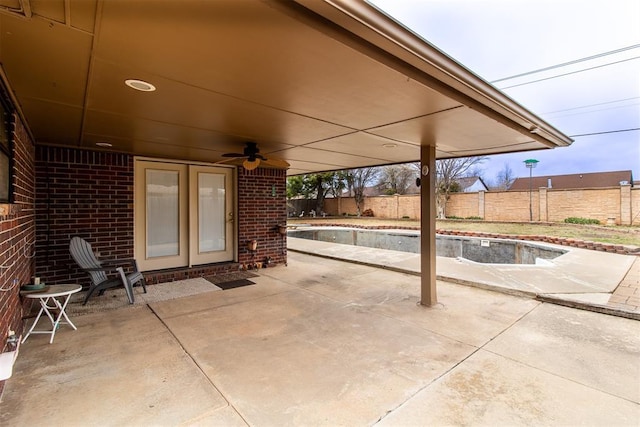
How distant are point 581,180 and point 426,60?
3591 centimetres

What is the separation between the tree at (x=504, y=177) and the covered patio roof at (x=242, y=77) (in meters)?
35.1

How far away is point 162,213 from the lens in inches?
230

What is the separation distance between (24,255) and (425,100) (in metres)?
4.61

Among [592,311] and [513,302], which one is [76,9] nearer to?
[513,302]

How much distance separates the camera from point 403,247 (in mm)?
12547

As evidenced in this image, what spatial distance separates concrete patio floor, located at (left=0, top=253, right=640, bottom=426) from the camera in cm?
201

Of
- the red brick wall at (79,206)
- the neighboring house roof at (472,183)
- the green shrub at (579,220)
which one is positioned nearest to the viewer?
the red brick wall at (79,206)

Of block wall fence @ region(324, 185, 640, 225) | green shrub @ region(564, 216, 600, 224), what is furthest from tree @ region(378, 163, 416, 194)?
green shrub @ region(564, 216, 600, 224)

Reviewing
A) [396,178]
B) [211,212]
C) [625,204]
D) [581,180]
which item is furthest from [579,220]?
[581,180]

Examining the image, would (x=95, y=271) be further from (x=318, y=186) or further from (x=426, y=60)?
(x=318, y=186)

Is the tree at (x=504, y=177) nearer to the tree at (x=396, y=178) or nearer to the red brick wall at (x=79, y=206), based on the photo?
the tree at (x=396, y=178)

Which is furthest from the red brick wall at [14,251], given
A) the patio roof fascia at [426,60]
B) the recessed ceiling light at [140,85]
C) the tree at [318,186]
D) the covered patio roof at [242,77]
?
the tree at [318,186]

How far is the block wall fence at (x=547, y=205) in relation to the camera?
12.9 meters

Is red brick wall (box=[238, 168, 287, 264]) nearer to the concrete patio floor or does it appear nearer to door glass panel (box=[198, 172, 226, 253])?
door glass panel (box=[198, 172, 226, 253])
